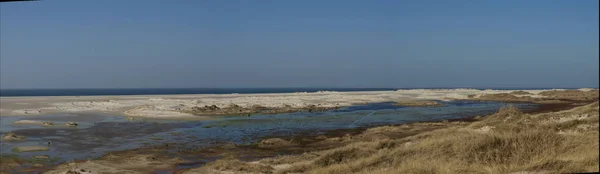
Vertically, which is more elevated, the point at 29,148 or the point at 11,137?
the point at 11,137

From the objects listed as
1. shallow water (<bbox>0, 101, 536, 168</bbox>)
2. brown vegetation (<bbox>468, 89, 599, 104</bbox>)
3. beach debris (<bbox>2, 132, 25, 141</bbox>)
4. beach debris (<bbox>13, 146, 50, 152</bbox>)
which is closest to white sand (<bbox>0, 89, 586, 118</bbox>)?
shallow water (<bbox>0, 101, 536, 168</bbox>)

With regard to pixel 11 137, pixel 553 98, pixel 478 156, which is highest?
pixel 553 98

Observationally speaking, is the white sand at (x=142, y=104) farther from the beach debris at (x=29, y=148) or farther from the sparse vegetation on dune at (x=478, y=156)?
the sparse vegetation on dune at (x=478, y=156)

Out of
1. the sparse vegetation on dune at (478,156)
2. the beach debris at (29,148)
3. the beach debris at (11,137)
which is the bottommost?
the beach debris at (29,148)

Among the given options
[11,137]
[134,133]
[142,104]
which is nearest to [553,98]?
[142,104]

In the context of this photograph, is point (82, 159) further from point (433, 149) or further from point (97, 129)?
point (433, 149)

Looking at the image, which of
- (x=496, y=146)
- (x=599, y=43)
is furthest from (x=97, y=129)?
(x=599, y=43)

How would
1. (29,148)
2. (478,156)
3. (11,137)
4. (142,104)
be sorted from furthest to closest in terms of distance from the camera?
(142,104) → (11,137) → (29,148) → (478,156)

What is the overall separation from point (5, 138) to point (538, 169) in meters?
26.0

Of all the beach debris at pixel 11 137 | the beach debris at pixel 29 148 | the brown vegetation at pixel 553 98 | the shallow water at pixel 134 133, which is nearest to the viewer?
the beach debris at pixel 29 148

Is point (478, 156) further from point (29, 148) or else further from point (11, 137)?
point (11, 137)

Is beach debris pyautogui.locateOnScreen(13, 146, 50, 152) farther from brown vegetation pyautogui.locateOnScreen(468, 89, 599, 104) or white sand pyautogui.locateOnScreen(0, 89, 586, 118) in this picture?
brown vegetation pyautogui.locateOnScreen(468, 89, 599, 104)

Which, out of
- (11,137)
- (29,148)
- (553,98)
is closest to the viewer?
(29,148)

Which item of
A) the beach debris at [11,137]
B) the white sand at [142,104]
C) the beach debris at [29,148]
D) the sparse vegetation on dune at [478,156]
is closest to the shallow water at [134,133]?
the beach debris at [29,148]
